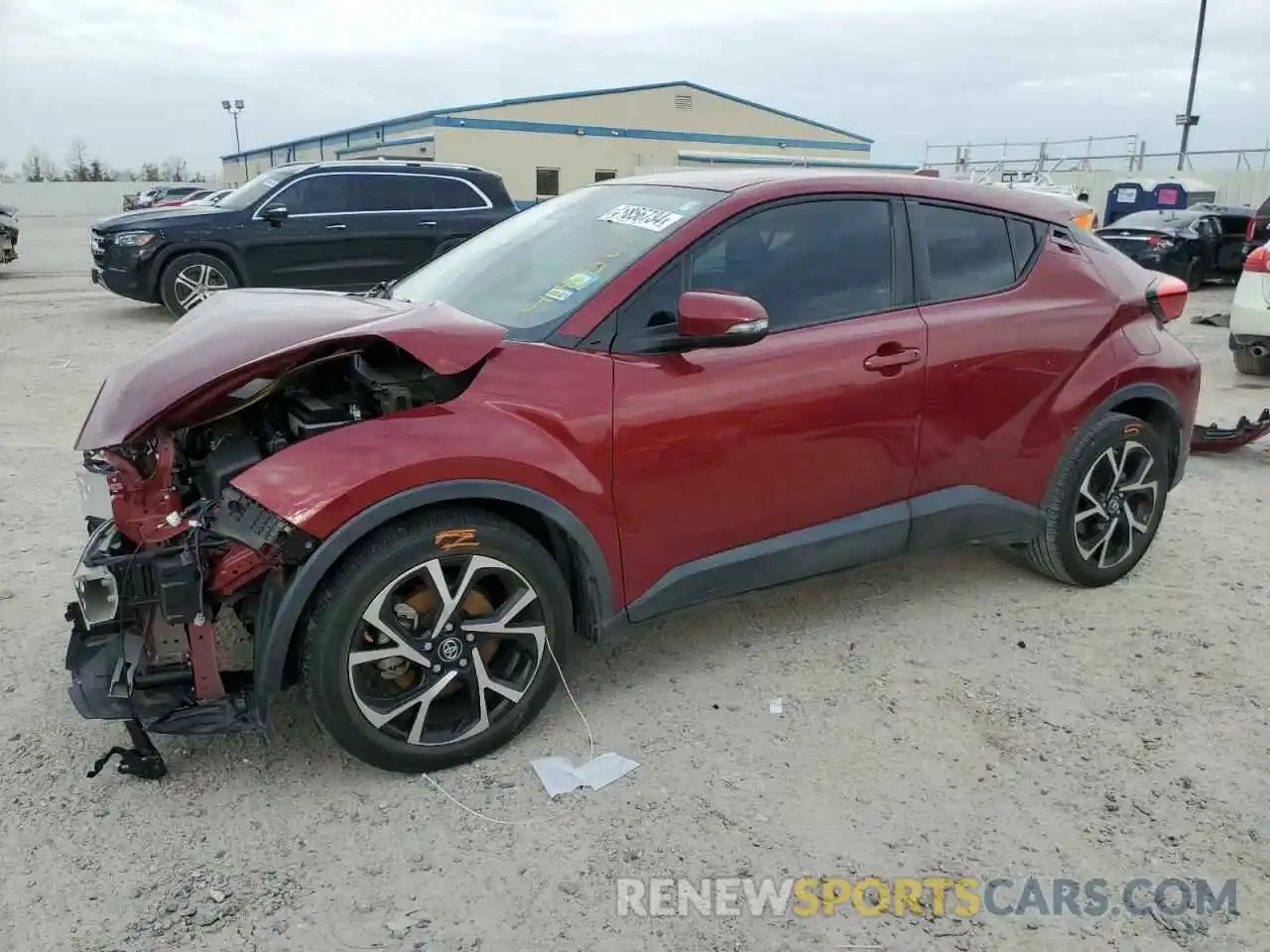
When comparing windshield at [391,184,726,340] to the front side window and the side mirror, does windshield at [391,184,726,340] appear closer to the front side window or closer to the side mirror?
the front side window

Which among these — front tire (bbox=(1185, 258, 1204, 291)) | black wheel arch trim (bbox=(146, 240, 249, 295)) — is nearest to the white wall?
black wheel arch trim (bbox=(146, 240, 249, 295))

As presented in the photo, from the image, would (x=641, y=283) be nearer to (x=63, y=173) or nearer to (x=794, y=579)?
(x=794, y=579)

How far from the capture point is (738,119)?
38.1 meters

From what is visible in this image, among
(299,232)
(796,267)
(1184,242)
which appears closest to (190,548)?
(796,267)

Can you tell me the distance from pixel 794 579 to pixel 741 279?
3.52ft

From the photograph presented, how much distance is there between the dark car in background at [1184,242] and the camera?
15828 millimetres

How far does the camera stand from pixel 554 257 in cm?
349

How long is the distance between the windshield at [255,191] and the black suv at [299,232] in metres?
0.02

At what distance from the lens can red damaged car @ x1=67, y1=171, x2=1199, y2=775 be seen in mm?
2689

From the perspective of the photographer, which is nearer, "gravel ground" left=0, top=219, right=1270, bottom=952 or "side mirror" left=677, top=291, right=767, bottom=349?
"gravel ground" left=0, top=219, right=1270, bottom=952

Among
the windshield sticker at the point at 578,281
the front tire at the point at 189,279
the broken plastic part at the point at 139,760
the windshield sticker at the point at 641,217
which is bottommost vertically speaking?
the broken plastic part at the point at 139,760

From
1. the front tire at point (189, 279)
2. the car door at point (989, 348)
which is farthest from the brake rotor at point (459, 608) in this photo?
the front tire at point (189, 279)

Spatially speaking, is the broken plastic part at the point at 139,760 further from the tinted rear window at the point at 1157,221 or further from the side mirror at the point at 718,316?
the tinted rear window at the point at 1157,221

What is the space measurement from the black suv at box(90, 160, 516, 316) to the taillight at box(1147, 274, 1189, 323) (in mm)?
8034
